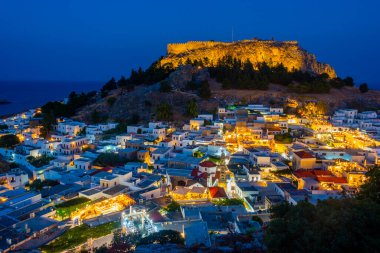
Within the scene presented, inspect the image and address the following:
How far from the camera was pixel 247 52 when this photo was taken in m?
58.9

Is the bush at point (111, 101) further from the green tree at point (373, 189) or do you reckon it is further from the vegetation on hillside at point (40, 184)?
the green tree at point (373, 189)

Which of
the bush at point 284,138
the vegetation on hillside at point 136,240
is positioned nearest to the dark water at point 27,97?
the bush at point 284,138

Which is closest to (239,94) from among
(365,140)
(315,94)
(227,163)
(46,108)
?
(315,94)

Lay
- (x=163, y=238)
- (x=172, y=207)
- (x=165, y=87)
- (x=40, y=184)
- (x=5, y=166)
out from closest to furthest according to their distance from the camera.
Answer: (x=163, y=238)
(x=172, y=207)
(x=40, y=184)
(x=5, y=166)
(x=165, y=87)

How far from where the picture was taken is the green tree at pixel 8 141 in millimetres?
30875

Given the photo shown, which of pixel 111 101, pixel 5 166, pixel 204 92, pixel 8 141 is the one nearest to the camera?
pixel 5 166

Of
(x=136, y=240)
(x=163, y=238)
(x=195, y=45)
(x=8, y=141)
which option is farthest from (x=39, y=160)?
(x=195, y=45)

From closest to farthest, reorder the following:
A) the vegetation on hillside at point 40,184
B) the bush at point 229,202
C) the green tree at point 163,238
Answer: the green tree at point 163,238 < the bush at point 229,202 < the vegetation on hillside at point 40,184

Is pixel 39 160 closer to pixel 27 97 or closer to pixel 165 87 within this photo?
pixel 165 87

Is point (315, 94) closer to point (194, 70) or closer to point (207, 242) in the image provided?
point (194, 70)

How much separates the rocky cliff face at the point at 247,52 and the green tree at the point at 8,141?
29495 mm

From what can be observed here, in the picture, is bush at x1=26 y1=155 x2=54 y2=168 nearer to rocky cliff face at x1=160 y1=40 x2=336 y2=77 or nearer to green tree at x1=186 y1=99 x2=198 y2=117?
green tree at x1=186 y1=99 x2=198 y2=117

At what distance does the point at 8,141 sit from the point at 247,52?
40732mm

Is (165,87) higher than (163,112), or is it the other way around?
(165,87)
